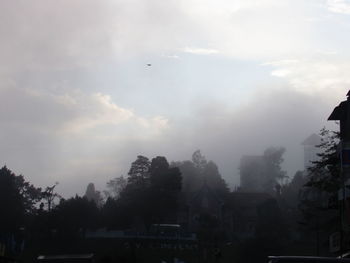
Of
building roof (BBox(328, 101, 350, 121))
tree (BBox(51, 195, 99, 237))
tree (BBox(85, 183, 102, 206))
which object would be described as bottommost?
tree (BBox(51, 195, 99, 237))

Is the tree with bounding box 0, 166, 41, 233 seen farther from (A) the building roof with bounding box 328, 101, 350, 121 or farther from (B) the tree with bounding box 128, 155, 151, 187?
(A) the building roof with bounding box 328, 101, 350, 121

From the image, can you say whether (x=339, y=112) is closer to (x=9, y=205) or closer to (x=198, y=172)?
(x=9, y=205)

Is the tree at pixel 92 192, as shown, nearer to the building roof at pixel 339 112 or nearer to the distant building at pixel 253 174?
the distant building at pixel 253 174

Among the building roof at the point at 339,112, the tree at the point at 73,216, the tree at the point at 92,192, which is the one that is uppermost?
the tree at the point at 92,192

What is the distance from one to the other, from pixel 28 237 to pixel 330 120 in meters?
55.4

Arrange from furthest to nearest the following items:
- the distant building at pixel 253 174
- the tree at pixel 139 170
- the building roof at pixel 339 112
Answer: the distant building at pixel 253 174
the tree at pixel 139 170
the building roof at pixel 339 112

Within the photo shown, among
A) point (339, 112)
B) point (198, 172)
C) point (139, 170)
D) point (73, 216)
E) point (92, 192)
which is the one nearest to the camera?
point (339, 112)

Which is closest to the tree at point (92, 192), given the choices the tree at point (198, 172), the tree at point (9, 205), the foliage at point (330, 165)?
the tree at point (198, 172)

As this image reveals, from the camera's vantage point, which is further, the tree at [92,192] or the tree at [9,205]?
the tree at [92,192]

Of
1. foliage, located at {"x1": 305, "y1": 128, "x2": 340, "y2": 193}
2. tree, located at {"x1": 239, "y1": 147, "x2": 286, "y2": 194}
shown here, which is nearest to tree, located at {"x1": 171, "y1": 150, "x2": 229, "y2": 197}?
tree, located at {"x1": 239, "y1": 147, "x2": 286, "y2": 194}

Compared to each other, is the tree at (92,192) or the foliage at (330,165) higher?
the tree at (92,192)

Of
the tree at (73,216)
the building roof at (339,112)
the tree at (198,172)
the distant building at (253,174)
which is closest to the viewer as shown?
the building roof at (339,112)

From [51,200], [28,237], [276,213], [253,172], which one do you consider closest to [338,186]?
[276,213]

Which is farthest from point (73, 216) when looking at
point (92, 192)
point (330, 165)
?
point (92, 192)
